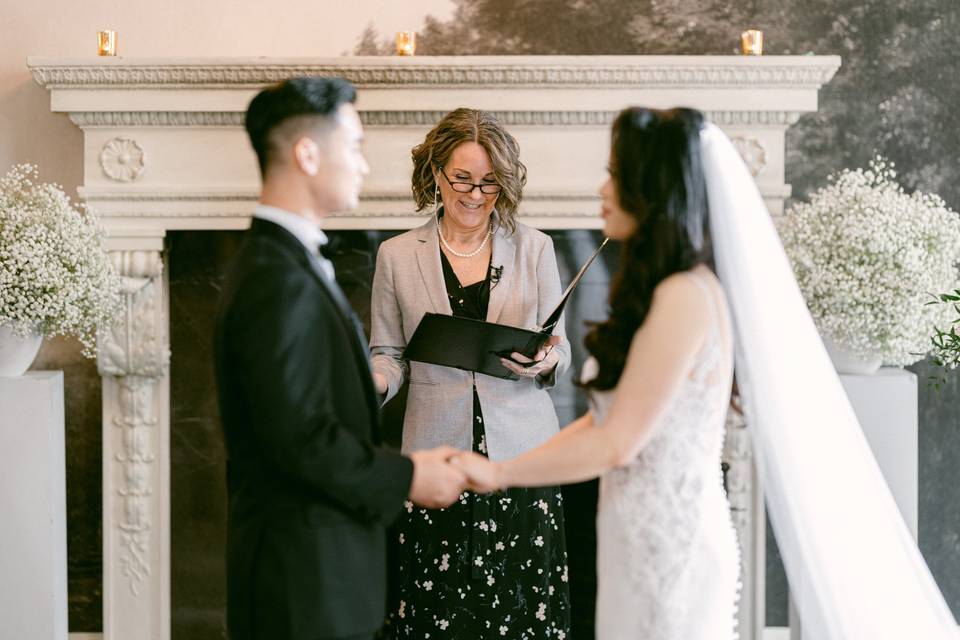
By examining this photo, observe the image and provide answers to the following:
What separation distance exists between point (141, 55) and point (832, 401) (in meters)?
2.72

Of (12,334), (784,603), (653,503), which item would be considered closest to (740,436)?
(784,603)

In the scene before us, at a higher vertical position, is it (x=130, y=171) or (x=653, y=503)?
(x=130, y=171)

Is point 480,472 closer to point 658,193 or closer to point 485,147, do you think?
point 658,193

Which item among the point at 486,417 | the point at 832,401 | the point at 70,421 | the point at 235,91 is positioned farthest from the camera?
the point at 70,421

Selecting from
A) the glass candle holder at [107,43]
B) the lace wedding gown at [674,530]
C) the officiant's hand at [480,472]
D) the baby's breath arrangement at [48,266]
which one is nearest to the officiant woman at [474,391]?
the officiant's hand at [480,472]

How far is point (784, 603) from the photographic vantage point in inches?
157

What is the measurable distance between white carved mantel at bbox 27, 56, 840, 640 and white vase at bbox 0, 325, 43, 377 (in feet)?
1.08

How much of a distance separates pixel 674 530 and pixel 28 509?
7.25ft

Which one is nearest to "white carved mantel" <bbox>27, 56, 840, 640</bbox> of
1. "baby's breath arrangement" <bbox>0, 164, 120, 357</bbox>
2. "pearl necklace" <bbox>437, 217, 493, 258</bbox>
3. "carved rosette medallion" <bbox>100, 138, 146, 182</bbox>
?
"carved rosette medallion" <bbox>100, 138, 146, 182</bbox>

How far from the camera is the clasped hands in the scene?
2.00 m

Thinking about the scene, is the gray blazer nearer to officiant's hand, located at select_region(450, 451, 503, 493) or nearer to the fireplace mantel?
the fireplace mantel

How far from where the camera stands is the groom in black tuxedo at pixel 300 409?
5.75ft

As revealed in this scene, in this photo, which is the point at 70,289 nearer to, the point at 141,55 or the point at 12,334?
the point at 12,334

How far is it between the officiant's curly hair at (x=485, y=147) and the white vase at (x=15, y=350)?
1.38 m
